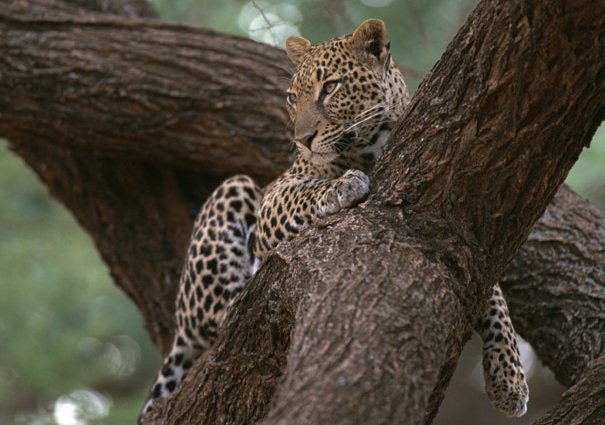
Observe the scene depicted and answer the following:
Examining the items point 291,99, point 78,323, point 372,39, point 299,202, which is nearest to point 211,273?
point 299,202

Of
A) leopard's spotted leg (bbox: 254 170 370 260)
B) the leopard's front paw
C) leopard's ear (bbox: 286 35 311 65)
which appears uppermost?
leopard's ear (bbox: 286 35 311 65)

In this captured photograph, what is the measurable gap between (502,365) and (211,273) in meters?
1.84

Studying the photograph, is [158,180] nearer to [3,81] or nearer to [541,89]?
[3,81]

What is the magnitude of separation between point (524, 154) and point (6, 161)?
10.8 metres

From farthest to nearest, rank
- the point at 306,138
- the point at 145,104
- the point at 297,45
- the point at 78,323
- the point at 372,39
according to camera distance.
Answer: the point at 78,323 < the point at 145,104 < the point at 297,45 < the point at 372,39 < the point at 306,138

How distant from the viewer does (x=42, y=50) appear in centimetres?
851

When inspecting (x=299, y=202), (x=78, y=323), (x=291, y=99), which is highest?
(x=78, y=323)

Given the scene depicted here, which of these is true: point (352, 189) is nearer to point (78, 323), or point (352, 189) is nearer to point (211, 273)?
point (211, 273)

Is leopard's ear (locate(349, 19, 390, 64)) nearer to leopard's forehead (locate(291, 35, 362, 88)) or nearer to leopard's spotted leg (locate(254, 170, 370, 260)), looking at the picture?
leopard's forehead (locate(291, 35, 362, 88))

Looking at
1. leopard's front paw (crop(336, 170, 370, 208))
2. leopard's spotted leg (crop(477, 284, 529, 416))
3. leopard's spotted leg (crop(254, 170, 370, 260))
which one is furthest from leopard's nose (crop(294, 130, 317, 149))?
leopard's spotted leg (crop(477, 284, 529, 416))

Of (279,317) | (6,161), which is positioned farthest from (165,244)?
(6,161)

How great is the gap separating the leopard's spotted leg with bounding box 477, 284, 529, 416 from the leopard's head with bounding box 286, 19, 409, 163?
114cm

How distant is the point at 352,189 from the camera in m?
5.48

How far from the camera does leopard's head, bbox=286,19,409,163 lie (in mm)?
6145
